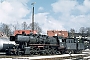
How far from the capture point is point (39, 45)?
34.9 metres

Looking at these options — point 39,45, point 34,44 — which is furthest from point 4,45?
point 39,45

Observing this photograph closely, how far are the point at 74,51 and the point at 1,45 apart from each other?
16.9 metres

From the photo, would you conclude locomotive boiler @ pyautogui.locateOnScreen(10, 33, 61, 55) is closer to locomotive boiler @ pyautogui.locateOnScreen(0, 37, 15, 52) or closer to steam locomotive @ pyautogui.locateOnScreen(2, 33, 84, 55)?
steam locomotive @ pyautogui.locateOnScreen(2, 33, 84, 55)

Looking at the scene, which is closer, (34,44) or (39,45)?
(34,44)

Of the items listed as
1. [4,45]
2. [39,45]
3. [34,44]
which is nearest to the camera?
[4,45]

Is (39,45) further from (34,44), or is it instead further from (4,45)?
(4,45)

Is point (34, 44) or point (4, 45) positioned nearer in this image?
point (4, 45)

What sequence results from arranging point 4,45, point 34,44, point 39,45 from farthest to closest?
point 39,45 < point 34,44 < point 4,45

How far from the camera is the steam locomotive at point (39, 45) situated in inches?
1287

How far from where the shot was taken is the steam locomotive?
32688 millimetres

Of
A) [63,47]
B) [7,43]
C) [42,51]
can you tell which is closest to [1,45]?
[7,43]

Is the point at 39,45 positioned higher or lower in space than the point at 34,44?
lower

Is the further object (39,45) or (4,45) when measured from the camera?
(39,45)

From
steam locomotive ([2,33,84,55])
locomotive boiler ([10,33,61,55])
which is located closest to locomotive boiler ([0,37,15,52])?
steam locomotive ([2,33,84,55])
